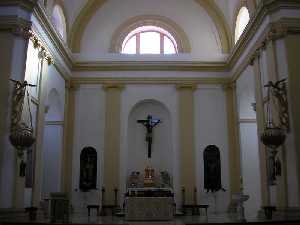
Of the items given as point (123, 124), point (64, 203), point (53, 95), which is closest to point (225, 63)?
point (123, 124)

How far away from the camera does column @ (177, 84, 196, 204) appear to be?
51.9ft

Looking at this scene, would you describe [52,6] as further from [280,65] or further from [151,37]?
[280,65]

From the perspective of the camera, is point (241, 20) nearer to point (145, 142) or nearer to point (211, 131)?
point (211, 131)

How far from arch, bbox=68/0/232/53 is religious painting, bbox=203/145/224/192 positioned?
4.40 metres

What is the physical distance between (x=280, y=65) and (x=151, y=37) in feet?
26.7

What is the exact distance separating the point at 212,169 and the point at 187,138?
5.29ft

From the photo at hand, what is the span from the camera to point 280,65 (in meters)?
11.0

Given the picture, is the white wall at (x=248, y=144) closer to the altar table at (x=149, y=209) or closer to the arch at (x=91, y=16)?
the arch at (x=91, y=16)

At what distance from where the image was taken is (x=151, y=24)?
58.1 feet

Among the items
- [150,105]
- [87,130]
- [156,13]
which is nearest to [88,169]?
[87,130]

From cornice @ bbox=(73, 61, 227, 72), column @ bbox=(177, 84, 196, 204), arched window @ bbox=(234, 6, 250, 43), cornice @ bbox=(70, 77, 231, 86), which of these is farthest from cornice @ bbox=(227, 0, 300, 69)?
column @ bbox=(177, 84, 196, 204)

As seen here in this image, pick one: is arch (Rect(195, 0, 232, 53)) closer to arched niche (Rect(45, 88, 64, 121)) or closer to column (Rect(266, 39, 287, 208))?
column (Rect(266, 39, 287, 208))

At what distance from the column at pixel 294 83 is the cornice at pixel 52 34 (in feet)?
23.5

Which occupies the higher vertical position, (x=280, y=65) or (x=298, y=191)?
(x=280, y=65)
